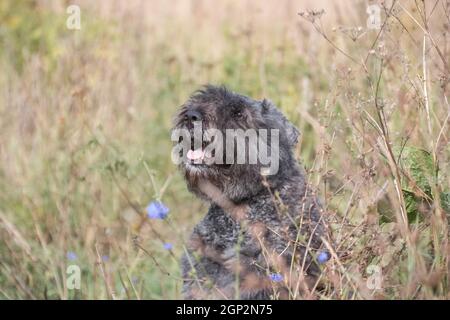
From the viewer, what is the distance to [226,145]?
188 inches

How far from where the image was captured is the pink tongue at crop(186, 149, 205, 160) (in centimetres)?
485

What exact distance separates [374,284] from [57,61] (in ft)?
16.8

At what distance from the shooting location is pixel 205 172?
4840 millimetres

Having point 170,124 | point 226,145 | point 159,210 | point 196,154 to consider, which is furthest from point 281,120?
point 170,124

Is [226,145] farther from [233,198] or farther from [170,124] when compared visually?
[170,124]

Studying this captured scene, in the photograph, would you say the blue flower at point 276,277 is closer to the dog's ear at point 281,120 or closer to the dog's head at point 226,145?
the dog's head at point 226,145

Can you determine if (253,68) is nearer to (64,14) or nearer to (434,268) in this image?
(64,14)

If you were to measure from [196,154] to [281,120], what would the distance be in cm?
65

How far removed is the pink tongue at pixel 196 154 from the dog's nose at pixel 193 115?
0.77 ft

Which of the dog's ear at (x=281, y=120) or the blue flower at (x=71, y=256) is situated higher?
the dog's ear at (x=281, y=120)

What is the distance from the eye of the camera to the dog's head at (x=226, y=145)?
15.5 feet

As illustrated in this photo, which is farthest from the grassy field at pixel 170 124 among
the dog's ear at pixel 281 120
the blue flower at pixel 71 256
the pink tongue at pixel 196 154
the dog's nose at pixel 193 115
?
the dog's nose at pixel 193 115
